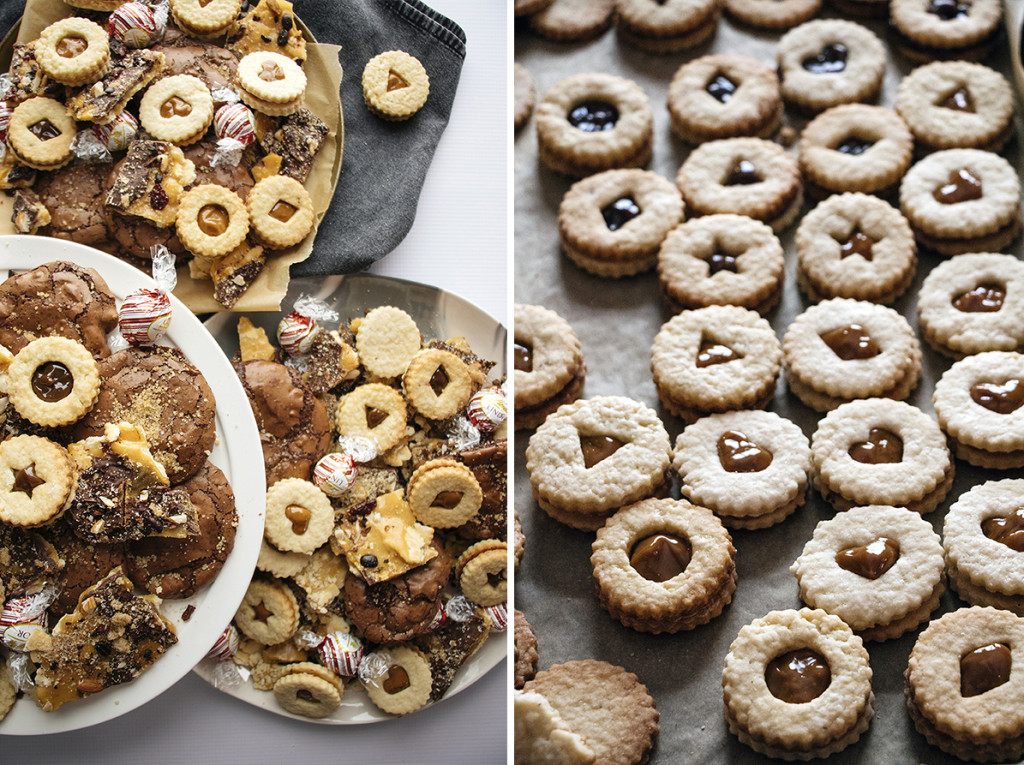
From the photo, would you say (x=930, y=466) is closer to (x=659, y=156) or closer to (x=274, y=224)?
(x=659, y=156)

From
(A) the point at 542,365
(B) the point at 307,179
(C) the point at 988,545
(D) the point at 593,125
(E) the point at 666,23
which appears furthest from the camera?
(E) the point at 666,23

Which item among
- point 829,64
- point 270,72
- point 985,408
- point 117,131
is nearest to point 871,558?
point 985,408

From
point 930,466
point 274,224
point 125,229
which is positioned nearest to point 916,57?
point 930,466

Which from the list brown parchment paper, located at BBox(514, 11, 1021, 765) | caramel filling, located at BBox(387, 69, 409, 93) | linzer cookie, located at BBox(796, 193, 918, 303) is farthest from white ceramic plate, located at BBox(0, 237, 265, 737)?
linzer cookie, located at BBox(796, 193, 918, 303)

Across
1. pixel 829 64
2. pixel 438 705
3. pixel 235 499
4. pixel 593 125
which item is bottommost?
pixel 438 705

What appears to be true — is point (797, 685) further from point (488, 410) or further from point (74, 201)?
→ point (74, 201)

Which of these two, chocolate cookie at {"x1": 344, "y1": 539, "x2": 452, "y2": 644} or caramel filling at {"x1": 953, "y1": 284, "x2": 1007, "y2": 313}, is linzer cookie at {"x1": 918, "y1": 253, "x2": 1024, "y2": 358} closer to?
caramel filling at {"x1": 953, "y1": 284, "x2": 1007, "y2": 313}
